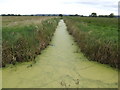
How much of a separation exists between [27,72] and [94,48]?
10.7 feet

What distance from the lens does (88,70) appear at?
756 cm

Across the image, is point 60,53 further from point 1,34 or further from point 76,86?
point 76,86

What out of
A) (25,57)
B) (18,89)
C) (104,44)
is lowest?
(18,89)

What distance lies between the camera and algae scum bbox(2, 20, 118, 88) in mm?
6098

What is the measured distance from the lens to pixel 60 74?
23.0 feet

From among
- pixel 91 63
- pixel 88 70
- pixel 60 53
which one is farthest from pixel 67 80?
pixel 60 53

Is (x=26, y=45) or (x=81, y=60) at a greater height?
(x=26, y=45)

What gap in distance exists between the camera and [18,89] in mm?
5703

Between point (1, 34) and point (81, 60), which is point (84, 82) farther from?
point (1, 34)

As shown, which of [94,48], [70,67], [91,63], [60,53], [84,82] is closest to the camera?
[84,82]

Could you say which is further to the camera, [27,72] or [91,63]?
[91,63]

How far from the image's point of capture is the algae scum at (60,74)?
20.0ft

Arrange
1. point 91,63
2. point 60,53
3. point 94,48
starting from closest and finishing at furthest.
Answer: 1. point 91,63
2. point 94,48
3. point 60,53

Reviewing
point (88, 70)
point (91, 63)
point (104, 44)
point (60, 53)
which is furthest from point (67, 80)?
point (60, 53)
